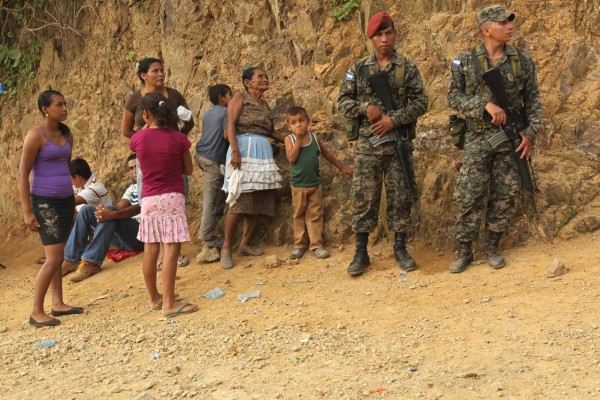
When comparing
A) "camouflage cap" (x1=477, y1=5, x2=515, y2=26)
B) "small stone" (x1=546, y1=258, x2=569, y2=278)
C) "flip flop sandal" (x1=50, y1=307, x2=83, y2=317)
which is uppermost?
"camouflage cap" (x1=477, y1=5, x2=515, y2=26)

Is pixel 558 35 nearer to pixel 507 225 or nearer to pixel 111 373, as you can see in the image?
pixel 507 225

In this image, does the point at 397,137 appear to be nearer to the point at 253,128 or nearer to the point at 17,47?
the point at 253,128

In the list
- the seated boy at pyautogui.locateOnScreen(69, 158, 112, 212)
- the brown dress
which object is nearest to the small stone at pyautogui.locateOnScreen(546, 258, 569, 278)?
the brown dress

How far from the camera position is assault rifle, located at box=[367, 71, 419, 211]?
19.1 ft

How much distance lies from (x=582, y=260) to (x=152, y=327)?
336 centimetres

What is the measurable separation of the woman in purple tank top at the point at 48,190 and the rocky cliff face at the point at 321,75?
2257 mm

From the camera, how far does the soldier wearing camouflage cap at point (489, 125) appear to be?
18.0 feet

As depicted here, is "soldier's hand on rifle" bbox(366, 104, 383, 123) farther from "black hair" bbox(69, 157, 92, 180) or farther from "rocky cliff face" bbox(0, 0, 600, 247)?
"black hair" bbox(69, 157, 92, 180)

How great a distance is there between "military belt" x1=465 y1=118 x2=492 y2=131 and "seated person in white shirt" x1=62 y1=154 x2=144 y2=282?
362 centimetres

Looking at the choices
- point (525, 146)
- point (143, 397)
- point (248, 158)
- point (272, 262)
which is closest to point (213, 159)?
point (248, 158)

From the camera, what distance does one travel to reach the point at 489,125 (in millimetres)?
5586

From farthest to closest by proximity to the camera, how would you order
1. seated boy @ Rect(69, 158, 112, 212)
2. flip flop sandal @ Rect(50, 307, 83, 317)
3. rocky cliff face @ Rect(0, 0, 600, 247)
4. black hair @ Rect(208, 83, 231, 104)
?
1. seated boy @ Rect(69, 158, 112, 212)
2. black hair @ Rect(208, 83, 231, 104)
3. rocky cliff face @ Rect(0, 0, 600, 247)
4. flip flop sandal @ Rect(50, 307, 83, 317)

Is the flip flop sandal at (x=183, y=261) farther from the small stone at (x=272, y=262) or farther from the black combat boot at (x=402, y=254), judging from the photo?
the black combat boot at (x=402, y=254)

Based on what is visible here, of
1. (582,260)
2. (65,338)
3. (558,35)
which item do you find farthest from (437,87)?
(65,338)
